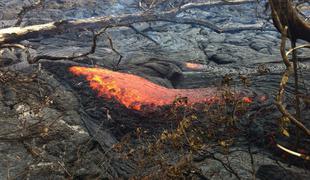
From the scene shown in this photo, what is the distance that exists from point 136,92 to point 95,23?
530cm

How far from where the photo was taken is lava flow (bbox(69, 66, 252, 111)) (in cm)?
541

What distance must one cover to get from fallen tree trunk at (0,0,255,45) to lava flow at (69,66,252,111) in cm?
124

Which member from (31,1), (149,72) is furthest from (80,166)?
(31,1)

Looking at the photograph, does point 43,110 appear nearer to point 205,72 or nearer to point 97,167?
point 97,167

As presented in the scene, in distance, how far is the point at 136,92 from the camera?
562 centimetres

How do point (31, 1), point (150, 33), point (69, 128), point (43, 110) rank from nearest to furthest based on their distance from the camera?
1. point (69, 128)
2. point (43, 110)
3. point (150, 33)
4. point (31, 1)

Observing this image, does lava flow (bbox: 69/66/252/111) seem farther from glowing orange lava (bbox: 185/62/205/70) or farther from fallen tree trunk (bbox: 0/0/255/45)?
glowing orange lava (bbox: 185/62/205/70)

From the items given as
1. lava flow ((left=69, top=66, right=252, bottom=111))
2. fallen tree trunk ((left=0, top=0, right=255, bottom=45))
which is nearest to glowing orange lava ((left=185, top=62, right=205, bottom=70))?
fallen tree trunk ((left=0, top=0, right=255, bottom=45))

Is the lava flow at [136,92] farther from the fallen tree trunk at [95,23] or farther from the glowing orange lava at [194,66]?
the glowing orange lava at [194,66]

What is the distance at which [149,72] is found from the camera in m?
7.42

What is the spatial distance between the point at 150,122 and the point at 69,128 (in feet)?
4.06

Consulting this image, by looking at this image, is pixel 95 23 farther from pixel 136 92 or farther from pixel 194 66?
pixel 136 92

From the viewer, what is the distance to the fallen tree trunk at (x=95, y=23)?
7951 mm

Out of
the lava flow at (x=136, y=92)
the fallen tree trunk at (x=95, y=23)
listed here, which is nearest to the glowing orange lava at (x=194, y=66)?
the fallen tree trunk at (x=95, y=23)
